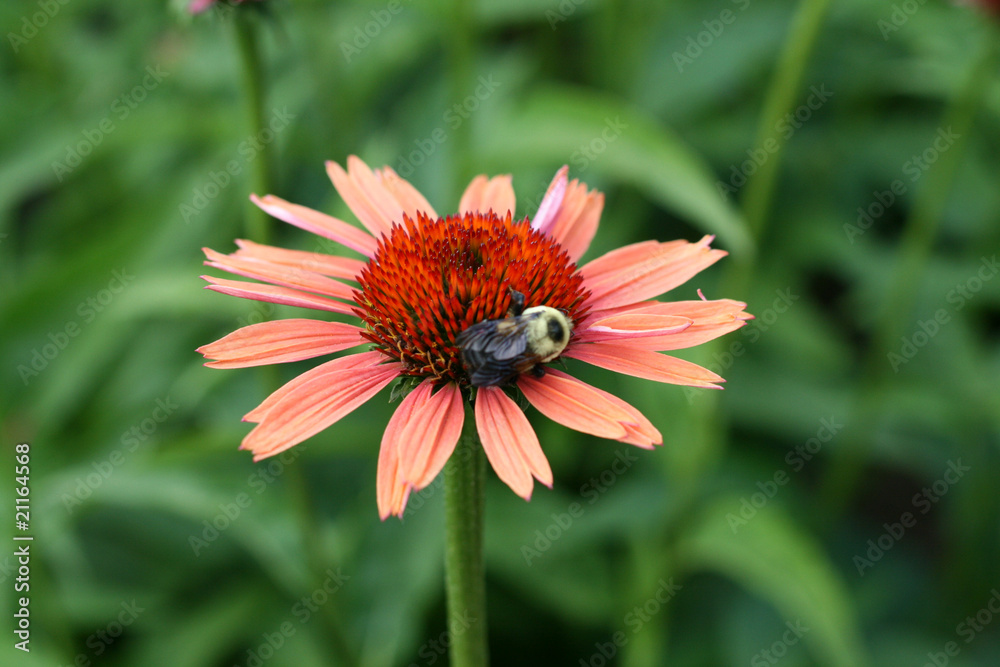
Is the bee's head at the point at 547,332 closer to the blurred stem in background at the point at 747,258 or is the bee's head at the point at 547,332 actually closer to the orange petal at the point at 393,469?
the orange petal at the point at 393,469

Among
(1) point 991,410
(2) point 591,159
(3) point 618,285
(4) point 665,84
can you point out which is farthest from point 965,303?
(3) point 618,285

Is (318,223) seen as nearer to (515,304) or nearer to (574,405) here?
(515,304)

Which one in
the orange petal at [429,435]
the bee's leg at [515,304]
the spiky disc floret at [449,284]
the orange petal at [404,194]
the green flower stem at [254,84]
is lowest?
the orange petal at [429,435]

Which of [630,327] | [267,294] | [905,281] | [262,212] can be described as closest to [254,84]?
[262,212]

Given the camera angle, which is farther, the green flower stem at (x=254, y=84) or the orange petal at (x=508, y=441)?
the green flower stem at (x=254, y=84)

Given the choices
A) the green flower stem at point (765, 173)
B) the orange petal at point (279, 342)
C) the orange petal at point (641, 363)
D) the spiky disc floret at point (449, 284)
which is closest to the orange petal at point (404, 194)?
the spiky disc floret at point (449, 284)

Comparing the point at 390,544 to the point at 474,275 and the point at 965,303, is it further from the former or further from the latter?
the point at 965,303
